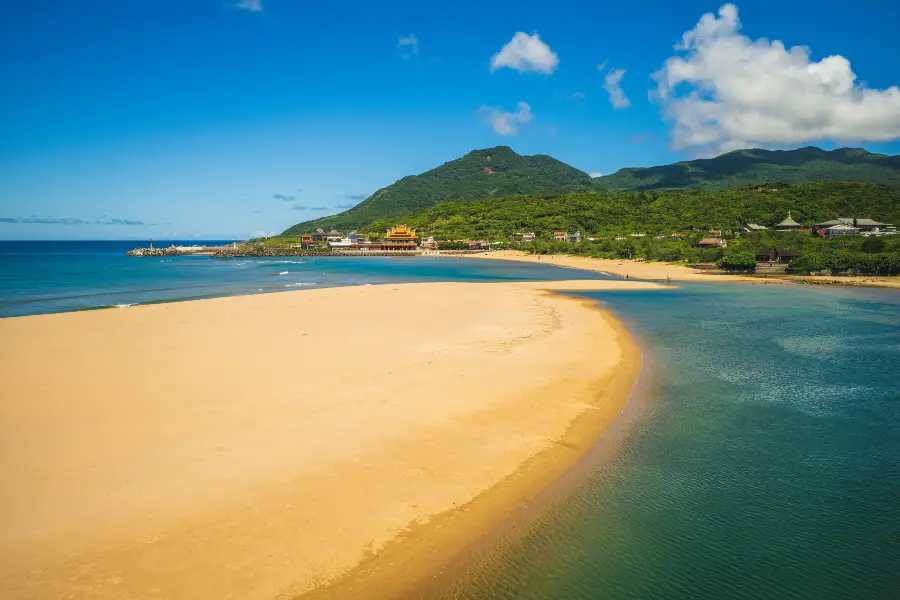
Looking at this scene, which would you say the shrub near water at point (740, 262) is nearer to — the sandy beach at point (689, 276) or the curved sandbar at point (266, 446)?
the sandy beach at point (689, 276)

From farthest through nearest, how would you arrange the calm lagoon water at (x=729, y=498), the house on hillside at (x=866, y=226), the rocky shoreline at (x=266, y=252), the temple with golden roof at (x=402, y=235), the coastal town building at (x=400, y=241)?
1. the temple with golden roof at (x=402, y=235)
2. the coastal town building at (x=400, y=241)
3. the rocky shoreline at (x=266, y=252)
4. the house on hillside at (x=866, y=226)
5. the calm lagoon water at (x=729, y=498)

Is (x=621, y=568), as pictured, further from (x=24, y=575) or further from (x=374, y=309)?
(x=374, y=309)

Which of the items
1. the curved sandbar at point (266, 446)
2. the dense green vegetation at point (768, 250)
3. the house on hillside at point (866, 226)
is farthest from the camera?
the house on hillside at point (866, 226)

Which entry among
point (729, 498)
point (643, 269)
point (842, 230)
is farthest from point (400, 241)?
point (729, 498)

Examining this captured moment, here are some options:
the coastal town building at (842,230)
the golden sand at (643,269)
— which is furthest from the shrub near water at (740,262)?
the coastal town building at (842,230)

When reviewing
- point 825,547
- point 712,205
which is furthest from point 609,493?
point 712,205

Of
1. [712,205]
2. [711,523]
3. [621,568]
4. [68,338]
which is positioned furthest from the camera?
[712,205]
